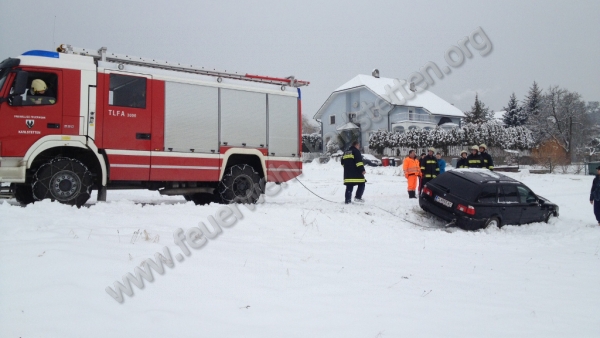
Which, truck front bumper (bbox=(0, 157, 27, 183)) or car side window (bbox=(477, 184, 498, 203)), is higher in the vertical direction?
truck front bumper (bbox=(0, 157, 27, 183))

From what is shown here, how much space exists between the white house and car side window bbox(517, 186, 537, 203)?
34.6 m

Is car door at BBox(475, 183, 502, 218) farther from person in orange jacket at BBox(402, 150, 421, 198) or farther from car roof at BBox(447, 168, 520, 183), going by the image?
person in orange jacket at BBox(402, 150, 421, 198)

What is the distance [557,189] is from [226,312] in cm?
2200

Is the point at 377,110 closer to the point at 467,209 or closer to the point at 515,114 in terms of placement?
the point at 515,114

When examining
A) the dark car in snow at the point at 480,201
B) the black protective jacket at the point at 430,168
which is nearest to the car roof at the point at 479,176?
the dark car in snow at the point at 480,201

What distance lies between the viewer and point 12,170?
8141 millimetres

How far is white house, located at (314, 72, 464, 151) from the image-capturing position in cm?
4947

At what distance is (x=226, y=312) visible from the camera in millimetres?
4266

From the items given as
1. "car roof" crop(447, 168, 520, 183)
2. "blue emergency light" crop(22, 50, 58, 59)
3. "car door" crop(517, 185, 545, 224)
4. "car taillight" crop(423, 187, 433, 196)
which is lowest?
"car door" crop(517, 185, 545, 224)

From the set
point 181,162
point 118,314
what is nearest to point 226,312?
point 118,314

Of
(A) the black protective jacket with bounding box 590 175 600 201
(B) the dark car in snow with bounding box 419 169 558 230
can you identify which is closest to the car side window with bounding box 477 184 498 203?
(B) the dark car in snow with bounding box 419 169 558 230

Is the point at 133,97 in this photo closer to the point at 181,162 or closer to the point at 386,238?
the point at 181,162

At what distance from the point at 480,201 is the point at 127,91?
8.44 metres

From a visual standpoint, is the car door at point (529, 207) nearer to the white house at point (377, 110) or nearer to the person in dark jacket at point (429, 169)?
the person in dark jacket at point (429, 169)
